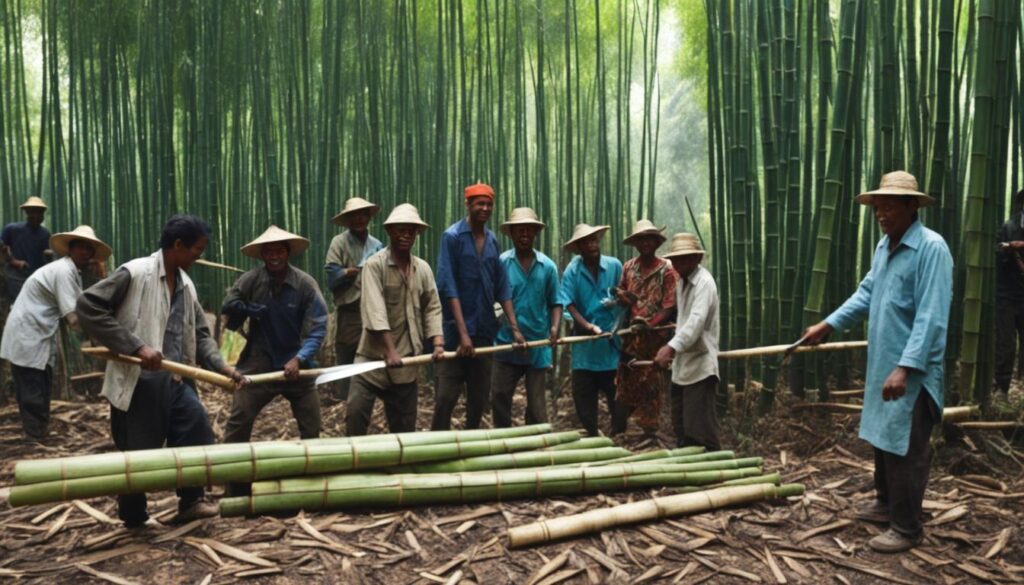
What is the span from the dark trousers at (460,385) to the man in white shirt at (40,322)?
2.18 meters

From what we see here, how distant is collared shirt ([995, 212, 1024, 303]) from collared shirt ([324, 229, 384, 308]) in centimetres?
385

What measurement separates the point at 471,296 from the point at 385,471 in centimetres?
151

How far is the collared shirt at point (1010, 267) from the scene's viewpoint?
214 inches

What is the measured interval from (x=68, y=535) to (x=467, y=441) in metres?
1.51

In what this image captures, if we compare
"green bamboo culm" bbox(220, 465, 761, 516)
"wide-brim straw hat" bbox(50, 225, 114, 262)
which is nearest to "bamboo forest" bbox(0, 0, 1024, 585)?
"green bamboo culm" bbox(220, 465, 761, 516)

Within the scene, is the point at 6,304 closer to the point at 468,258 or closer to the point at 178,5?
the point at 178,5

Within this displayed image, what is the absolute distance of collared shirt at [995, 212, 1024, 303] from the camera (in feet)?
17.8

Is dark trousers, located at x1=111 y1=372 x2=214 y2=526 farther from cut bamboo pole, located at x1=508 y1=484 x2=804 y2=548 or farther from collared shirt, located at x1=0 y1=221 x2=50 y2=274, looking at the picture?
collared shirt, located at x1=0 y1=221 x2=50 y2=274

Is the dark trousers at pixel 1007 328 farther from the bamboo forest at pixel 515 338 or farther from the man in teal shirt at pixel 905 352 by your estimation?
the man in teal shirt at pixel 905 352

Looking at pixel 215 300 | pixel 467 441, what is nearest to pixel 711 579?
pixel 467 441

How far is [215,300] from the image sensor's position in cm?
698

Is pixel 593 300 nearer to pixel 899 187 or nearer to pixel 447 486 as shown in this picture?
pixel 447 486

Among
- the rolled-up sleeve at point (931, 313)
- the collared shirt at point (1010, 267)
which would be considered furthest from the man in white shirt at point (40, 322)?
the collared shirt at point (1010, 267)

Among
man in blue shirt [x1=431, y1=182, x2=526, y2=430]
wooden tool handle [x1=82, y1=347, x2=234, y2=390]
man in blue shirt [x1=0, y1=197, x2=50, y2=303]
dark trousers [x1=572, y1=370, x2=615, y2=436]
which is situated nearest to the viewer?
wooden tool handle [x1=82, y1=347, x2=234, y2=390]
